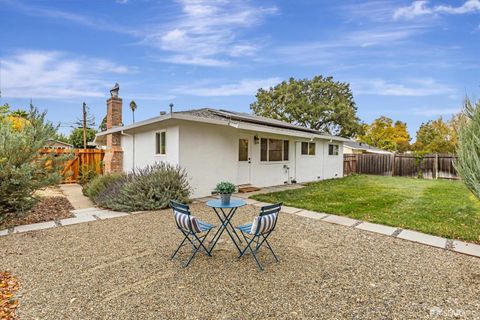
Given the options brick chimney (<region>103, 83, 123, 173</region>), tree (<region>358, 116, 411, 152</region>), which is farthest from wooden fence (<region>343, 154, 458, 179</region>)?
tree (<region>358, 116, 411, 152</region>)

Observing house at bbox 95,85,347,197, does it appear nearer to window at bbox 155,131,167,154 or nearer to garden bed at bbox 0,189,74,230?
window at bbox 155,131,167,154

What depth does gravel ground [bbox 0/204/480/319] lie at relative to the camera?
8.99 ft

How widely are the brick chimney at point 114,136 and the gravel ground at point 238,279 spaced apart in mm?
7494

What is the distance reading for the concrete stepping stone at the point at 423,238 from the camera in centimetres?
482

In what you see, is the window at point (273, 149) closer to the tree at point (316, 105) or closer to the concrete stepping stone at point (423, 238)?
the concrete stepping stone at point (423, 238)

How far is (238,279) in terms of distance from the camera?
3.41 m

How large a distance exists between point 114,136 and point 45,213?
6530 millimetres

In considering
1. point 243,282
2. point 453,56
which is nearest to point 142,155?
point 243,282

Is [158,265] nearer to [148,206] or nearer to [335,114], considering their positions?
[148,206]

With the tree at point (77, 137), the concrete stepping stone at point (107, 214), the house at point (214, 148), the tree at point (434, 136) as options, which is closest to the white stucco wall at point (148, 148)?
the house at point (214, 148)

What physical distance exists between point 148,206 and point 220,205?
3769 millimetres

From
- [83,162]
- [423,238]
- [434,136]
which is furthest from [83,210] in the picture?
[434,136]

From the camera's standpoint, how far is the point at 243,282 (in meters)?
3.33

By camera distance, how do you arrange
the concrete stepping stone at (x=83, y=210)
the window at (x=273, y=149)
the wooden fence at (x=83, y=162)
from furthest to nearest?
the wooden fence at (x=83, y=162), the window at (x=273, y=149), the concrete stepping stone at (x=83, y=210)
